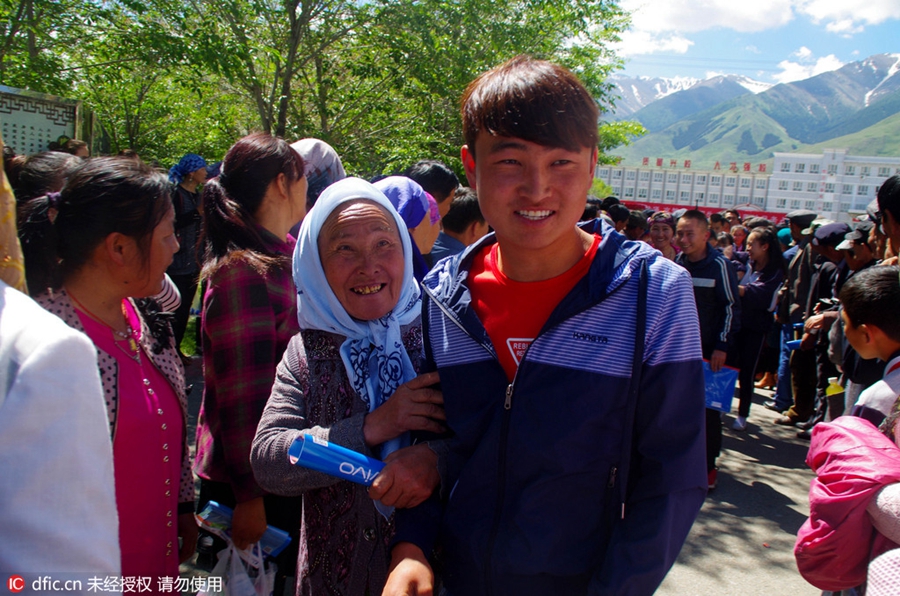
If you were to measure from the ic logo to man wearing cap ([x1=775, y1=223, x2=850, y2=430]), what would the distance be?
17.1 ft

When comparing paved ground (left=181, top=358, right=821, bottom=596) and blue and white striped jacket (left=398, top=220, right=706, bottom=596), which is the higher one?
blue and white striped jacket (left=398, top=220, right=706, bottom=596)

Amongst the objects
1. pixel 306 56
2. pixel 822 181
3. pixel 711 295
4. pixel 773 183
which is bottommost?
pixel 711 295

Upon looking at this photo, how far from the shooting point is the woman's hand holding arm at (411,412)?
153cm

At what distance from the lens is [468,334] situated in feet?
4.78

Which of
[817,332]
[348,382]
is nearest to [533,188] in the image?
[348,382]

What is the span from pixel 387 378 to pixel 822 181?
14830cm

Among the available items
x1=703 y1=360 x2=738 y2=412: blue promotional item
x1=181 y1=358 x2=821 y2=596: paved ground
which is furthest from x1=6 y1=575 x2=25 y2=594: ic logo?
x1=703 y1=360 x2=738 y2=412: blue promotional item

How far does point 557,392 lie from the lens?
1308 millimetres

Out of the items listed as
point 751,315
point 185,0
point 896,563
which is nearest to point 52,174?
point 896,563

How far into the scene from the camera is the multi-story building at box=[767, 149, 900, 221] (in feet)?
418

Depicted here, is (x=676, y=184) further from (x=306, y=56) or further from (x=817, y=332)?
(x=817, y=332)

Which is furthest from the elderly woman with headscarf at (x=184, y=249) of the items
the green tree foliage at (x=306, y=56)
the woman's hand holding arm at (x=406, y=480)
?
the woman's hand holding arm at (x=406, y=480)

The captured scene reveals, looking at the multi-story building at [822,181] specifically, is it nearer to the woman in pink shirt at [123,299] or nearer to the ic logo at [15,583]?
the woman in pink shirt at [123,299]

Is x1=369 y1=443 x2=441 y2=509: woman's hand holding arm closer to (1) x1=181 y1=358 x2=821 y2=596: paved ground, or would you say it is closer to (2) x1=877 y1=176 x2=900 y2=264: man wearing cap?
(1) x1=181 y1=358 x2=821 y2=596: paved ground
